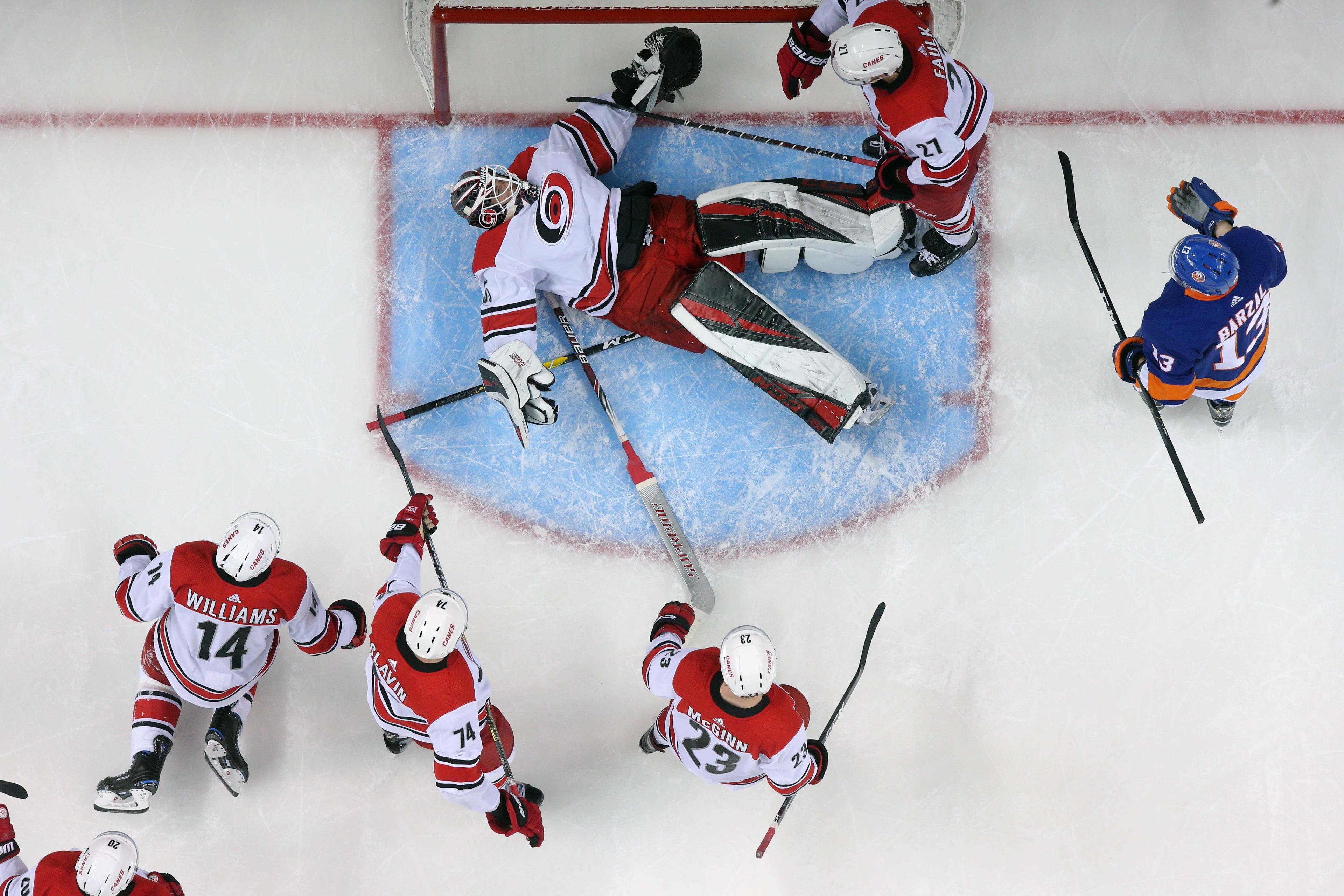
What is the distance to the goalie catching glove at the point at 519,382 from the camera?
10.5 ft

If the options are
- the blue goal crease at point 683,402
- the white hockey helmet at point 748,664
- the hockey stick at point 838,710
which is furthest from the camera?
the blue goal crease at point 683,402

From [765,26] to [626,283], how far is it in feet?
4.23

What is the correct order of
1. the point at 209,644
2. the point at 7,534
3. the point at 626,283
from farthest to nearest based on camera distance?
the point at 7,534
the point at 626,283
the point at 209,644

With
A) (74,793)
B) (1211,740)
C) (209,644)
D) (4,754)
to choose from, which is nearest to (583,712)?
(209,644)

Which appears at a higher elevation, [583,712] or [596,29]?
[596,29]

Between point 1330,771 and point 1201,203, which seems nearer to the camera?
point 1201,203

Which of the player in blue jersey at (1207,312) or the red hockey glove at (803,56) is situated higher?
the red hockey glove at (803,56)

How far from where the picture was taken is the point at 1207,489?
364cm

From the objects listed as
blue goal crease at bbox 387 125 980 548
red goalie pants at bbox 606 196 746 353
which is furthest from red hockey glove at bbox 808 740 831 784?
red goalie pants at bbox 606 196 746 353

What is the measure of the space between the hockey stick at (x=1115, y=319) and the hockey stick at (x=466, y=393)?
166cm

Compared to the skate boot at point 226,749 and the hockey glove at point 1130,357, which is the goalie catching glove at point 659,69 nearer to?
the hockey glove at point 1130,357

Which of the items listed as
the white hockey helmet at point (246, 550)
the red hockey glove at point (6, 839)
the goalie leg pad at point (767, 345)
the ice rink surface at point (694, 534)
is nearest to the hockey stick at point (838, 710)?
the ice rink surface at point (694, 534)

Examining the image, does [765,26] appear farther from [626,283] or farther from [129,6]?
[129,6]

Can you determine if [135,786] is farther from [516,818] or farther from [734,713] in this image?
[734,713]
